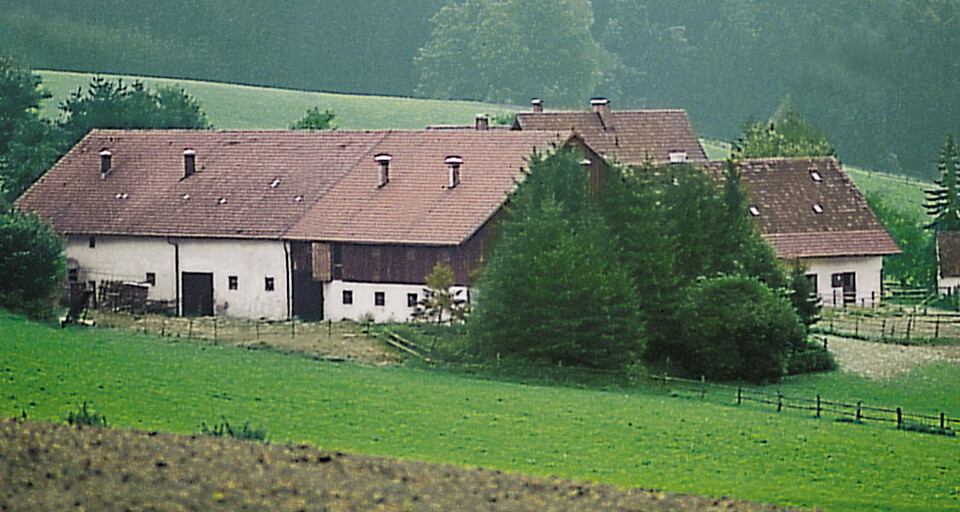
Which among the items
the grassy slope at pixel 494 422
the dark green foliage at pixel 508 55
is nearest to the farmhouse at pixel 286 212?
the grassy slope at pixel 494 422

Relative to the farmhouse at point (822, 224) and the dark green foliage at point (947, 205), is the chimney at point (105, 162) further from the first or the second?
the dark green foliage at point (947, 205)

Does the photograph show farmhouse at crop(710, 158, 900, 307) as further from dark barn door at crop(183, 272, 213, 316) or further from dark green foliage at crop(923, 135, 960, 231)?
dark barn door at crop(183, 272, 213, 316)

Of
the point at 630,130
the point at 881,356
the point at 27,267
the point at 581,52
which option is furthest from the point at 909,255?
the point at 581,52

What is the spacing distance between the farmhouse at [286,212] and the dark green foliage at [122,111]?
12862mm

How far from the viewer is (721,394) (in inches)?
1435

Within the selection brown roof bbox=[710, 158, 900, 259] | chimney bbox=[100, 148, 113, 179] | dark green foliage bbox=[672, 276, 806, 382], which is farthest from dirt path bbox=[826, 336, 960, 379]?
chimney bbox=[100, 148, 113, 179]

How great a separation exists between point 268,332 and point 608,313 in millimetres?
9883

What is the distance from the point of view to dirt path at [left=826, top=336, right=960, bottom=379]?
4128cm

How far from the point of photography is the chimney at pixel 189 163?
175ft

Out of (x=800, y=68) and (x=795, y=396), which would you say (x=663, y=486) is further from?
(x=800, y=68)

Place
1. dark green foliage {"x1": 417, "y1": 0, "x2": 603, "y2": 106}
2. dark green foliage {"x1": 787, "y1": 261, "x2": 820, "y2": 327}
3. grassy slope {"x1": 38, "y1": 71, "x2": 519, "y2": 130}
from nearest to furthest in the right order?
dark green foliage {"x1": 787, "y1": 261, "x2": 820, "y2": 327} < grassy slope {"x1": 38, "y1": 71, "x2": 519, "y2": 130} < dark green foliage {"x1": 417, "y1": 0, "x2": 603, "y2": 106}

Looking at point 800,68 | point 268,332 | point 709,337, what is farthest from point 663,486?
point 800,68

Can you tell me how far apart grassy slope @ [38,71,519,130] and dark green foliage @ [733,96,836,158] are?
2007cm

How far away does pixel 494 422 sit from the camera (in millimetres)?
28891
